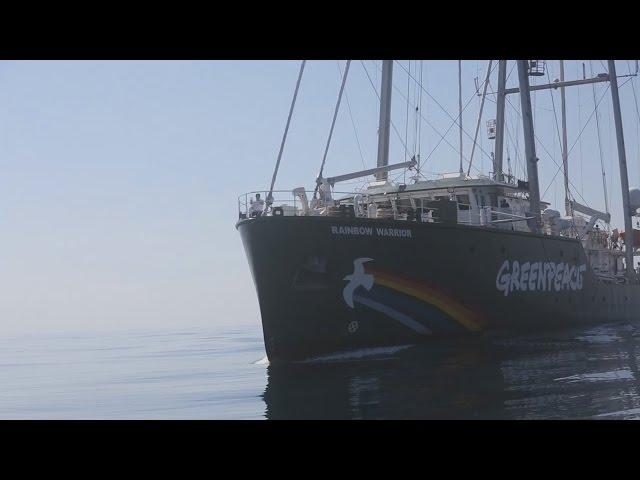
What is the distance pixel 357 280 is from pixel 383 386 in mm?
5264

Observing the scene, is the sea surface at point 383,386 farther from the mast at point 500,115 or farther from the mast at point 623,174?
the mast at point 623,174

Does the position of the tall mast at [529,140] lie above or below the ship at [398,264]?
above

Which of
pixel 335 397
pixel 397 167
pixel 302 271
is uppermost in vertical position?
pixel 397 167

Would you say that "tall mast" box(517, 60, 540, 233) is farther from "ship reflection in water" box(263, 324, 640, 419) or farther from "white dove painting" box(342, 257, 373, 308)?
"white dove painting" box(342, 257, 373, 308)

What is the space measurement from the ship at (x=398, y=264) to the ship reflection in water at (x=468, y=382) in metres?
0.63

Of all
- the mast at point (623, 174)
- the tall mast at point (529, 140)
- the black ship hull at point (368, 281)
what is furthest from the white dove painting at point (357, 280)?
the mast at point (623, 174)

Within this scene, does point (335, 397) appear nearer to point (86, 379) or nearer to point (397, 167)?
point (86, 379)

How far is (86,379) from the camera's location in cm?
2172

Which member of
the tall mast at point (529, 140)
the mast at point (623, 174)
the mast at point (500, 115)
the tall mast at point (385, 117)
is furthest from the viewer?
the mast at point (623, 174)

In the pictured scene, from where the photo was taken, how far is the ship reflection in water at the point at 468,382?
11.5 m
